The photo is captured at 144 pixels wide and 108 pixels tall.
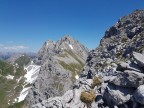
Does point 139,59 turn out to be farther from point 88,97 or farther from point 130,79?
point 88,97

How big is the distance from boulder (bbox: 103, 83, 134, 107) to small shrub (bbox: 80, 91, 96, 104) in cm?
446

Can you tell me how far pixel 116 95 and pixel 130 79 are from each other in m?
3.90

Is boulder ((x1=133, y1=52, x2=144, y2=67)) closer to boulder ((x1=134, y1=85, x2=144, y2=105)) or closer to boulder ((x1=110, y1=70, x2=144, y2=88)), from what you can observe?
boulder ((x1=110, y1=70, x2=144, y2=88))

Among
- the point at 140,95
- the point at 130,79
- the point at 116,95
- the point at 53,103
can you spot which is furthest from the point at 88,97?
the point at 140,95

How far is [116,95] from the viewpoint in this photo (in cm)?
4281

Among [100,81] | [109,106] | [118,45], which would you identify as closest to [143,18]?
[118,45]

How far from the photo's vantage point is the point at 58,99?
52.6m

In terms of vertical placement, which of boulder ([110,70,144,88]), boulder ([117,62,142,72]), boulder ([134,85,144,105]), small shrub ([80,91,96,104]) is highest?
boulder ([117,62,142,72])

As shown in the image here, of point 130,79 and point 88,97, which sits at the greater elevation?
point 130,79

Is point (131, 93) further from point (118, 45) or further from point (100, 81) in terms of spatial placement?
point (118, 45)

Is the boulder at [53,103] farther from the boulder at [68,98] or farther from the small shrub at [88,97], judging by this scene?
the small shrub at [88,97]

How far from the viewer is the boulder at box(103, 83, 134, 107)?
41656 millimetres

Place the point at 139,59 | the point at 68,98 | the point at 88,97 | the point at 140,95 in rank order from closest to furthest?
the point at 140,95 → the point at 139,59 → the point at 88,97 → the point at 68,98

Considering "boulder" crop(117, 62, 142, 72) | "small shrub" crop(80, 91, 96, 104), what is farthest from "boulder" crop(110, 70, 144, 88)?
"small shrub" crop(80, 91, 96, 104)
